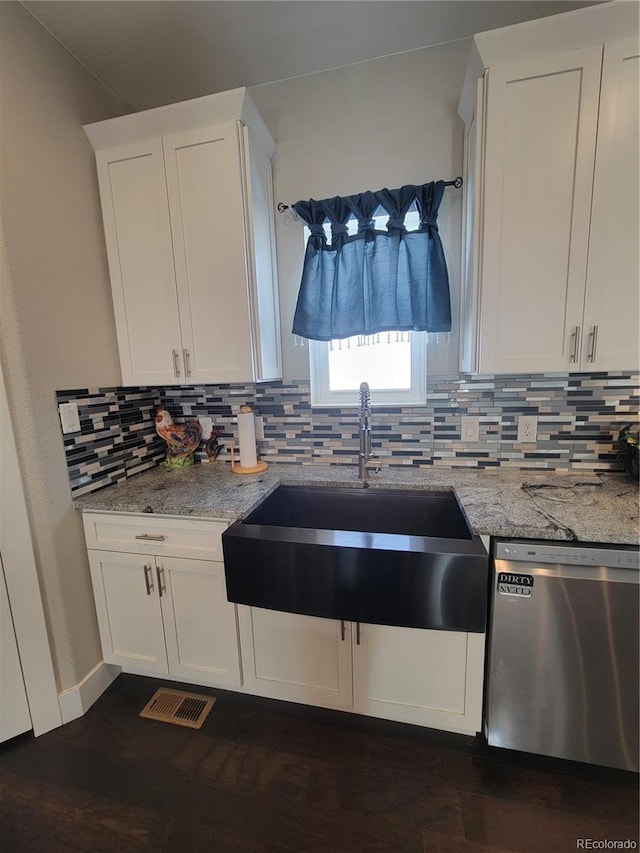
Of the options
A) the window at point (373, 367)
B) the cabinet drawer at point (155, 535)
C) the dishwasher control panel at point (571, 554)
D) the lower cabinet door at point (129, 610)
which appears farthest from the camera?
the window at point (373, 367)

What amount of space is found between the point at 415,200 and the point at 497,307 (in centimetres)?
67

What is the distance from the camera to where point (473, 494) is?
137cm

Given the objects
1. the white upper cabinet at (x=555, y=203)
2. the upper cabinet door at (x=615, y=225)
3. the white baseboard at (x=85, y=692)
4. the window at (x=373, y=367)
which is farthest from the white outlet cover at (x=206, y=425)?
the upper cabinet door at (x=615, y=225)

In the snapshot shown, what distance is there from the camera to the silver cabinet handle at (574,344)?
1242mm

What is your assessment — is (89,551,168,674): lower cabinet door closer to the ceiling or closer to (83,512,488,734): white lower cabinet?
(83,512,488,734): white lower cabinet

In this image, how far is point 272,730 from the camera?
A: 1.37 metres

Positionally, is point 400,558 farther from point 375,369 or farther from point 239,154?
point 239,154

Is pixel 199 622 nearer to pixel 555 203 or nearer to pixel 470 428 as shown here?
pixel 470 428

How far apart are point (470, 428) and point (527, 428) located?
0.82ft

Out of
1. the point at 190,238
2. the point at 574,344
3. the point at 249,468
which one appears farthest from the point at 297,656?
the point at 190,238

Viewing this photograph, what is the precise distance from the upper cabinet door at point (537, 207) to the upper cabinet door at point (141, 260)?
1.38 m

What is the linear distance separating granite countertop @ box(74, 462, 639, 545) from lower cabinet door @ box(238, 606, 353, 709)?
476 millimetres

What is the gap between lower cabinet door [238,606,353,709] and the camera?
1288 millimetres

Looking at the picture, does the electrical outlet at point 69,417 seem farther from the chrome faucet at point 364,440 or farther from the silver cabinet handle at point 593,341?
the silver cabinet handle at point 593,341
